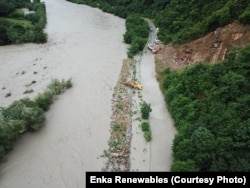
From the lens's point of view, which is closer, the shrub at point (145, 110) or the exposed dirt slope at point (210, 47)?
the shrub at point (145, 110)

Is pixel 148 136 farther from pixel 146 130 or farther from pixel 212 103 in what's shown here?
pixel 212 103

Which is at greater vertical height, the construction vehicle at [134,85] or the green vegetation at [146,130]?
the construction vehicle at [134,85]

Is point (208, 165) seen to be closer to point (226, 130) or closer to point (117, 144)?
point (226, 130)

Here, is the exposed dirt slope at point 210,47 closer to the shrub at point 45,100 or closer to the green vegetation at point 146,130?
the green vegetation at point 146,130
